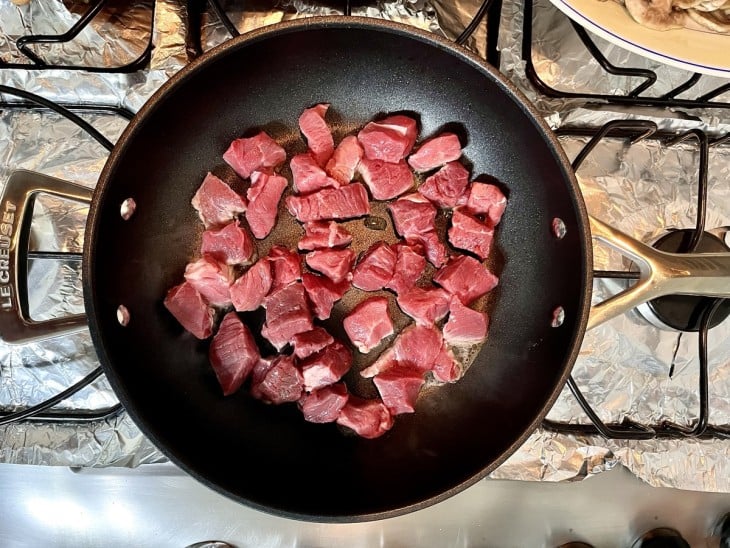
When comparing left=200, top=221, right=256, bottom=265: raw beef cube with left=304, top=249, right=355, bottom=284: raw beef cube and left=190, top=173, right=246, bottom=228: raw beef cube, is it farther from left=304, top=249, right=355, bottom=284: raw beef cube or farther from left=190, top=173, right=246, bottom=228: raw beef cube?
left=304, top=249, right=355, bottom=284: raw beef cube

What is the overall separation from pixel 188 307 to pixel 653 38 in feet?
3.51

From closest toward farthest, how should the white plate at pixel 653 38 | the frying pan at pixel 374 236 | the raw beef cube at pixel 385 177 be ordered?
the white plate at pixel 653 38 → the frying pan at pixel 374 236 → the raw beef cube at pixel 385 177

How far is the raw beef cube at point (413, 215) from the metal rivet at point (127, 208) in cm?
59

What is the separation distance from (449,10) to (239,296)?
0.85 meters

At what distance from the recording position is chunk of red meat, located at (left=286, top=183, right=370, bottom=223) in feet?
4.39

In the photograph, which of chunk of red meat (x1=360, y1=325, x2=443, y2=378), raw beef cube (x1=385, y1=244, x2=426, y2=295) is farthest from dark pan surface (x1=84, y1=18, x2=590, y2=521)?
raw beef cube (x1=385, y1=244, x2=426, y2=295)

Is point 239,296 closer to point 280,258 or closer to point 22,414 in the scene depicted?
point 280,258

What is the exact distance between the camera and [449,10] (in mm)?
1375

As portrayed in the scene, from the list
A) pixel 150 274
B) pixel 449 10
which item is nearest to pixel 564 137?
pixel 449 10

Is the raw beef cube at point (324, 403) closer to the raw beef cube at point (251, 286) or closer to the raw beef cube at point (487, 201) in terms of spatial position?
the raw beef cube at point (251, 286)

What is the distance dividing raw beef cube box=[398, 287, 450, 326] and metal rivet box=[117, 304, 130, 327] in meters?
0.61

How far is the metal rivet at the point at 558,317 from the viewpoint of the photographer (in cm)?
126

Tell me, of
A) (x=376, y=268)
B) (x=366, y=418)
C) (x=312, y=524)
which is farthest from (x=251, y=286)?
(x=312, y=524)

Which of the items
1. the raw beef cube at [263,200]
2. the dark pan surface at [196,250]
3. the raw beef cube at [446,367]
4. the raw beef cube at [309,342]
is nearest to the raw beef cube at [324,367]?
the raw beef cube at [309,342]
